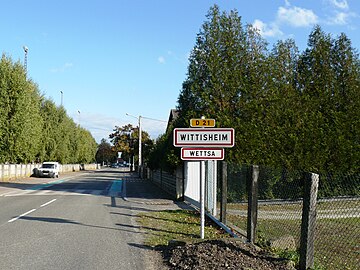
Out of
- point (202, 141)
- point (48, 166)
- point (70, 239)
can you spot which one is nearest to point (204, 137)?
point (202, 141)

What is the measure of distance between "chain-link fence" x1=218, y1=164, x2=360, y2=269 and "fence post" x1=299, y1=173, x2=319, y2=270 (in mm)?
300

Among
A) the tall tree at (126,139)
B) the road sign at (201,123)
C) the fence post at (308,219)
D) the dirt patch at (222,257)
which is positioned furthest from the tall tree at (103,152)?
the fence post at (308,219)

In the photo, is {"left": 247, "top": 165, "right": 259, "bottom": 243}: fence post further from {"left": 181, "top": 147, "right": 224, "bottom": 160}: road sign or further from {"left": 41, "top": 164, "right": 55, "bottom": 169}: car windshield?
{"left": 41, "top": 164, "right": 55, "bottom": 169}: car windshield

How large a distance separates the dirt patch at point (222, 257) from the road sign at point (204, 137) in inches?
91.8

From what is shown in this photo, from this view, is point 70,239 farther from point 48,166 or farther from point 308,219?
point 48,166

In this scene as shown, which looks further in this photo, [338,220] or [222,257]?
[222,257]

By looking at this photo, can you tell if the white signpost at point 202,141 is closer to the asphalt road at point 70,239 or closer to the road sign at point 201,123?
the road sign at point 201,123

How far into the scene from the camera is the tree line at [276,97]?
18.1 metres

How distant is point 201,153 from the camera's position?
10.1 m

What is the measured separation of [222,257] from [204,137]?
328 centimetres

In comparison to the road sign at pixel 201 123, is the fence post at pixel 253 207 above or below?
below

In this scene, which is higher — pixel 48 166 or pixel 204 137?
pixel 204 137

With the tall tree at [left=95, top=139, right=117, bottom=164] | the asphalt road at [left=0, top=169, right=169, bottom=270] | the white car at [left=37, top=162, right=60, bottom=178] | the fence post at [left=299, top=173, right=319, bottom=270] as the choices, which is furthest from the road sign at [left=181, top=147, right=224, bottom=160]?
the tall tree at [left=95, top=139, right=117, bottom=164]

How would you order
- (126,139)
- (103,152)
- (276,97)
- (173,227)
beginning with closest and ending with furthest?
(173,227) → (276,97) → (126,139) → (103,152)
